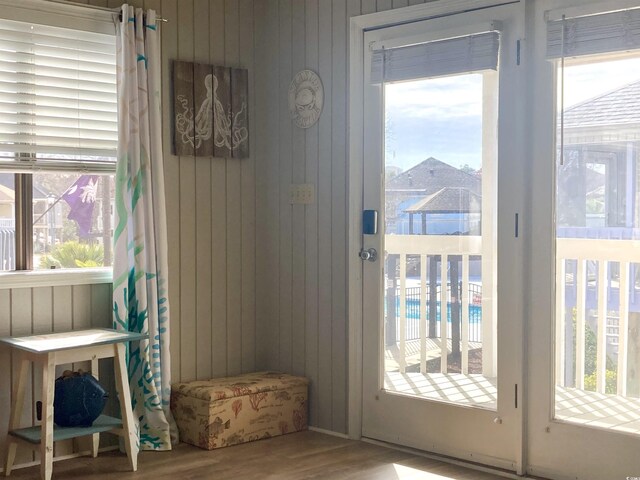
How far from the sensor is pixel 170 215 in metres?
4.30

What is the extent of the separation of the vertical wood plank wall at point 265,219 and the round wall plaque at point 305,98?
4 centimetres

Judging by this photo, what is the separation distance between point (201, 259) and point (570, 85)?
6.80 ft

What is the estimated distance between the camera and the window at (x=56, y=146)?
376 centimetres

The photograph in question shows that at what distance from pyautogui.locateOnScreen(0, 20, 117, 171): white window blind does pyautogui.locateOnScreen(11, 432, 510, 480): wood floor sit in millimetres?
1385

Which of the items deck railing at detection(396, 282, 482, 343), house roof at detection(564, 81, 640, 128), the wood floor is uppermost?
house roof at detection(564, 81, 640, 128)

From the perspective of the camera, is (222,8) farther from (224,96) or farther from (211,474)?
(211,474)

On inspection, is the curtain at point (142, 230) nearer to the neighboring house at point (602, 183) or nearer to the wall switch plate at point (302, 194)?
the wall switch plate at point (302, 194)

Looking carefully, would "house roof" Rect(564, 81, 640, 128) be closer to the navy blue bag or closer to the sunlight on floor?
the sunlight on floor

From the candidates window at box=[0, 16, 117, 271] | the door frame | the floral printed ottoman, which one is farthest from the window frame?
the door frame

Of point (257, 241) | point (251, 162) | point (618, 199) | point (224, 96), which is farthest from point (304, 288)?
point (618, 199)

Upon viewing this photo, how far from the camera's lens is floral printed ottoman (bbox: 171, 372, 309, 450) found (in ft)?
13.4

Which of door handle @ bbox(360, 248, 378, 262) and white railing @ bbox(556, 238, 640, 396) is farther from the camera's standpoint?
door handle @ bbox(360, 248, 378, 262)

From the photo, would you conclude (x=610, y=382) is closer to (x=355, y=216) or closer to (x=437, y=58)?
(x=355, y=216)

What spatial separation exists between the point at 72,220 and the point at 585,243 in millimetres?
2351
